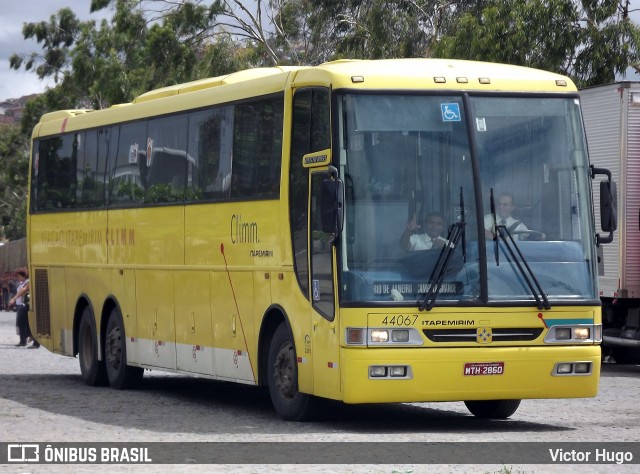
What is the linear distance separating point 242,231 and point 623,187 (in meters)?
8.30

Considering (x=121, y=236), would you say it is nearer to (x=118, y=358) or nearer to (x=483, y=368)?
(x=118, y=358)

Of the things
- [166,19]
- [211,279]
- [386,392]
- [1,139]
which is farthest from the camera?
[1,139]

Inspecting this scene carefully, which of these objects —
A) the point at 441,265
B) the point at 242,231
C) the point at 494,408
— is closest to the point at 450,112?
the point at 441,265

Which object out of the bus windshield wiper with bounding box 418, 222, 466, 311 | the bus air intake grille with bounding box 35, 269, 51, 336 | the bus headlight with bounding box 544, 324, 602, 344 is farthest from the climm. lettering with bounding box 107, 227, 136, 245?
the bus headlight with bounding box 544, 324, 602, 344

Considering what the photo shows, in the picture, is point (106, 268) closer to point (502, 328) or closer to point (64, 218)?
point (64, 218)

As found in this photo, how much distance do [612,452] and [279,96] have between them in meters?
4.81

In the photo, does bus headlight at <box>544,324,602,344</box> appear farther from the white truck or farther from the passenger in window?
the white truck

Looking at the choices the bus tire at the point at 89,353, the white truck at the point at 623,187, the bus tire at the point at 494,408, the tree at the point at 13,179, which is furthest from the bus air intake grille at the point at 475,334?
the tree at the point at 13,179

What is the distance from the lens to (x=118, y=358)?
1895 centimetres

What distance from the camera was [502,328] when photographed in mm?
12961

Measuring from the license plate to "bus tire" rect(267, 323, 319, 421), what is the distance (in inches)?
61.6

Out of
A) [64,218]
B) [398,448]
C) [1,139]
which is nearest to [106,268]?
[64,218]

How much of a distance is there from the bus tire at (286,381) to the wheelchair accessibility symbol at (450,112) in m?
2.46

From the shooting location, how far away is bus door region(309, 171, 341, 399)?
12.8m
